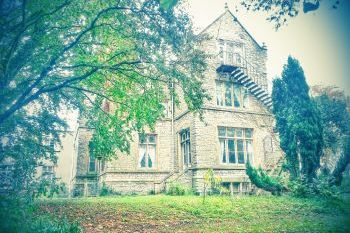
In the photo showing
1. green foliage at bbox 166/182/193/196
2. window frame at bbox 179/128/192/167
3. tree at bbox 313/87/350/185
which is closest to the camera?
green foliage at bbox 166/182/193/196

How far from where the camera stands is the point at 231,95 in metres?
22.1

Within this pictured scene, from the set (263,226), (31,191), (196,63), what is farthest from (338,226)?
(31,191)

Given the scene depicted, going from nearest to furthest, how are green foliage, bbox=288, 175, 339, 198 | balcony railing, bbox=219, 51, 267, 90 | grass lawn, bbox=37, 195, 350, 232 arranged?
grass lawn, bbox=37, 195, 350, 232
green foliage, bbox=288, 175, 339, 198
balcony railing, bbox=219, 51, 267, 90

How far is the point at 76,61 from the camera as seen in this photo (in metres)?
11.1

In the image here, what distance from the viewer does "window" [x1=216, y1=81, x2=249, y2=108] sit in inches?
854

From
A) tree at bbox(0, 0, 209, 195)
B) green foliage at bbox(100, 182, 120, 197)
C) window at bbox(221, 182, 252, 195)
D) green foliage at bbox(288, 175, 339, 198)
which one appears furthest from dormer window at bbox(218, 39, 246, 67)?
green foliage at bbox(100, 182, 120, 197)

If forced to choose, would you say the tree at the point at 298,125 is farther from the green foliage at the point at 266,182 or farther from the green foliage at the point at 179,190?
the green foliage at the point at 179,190

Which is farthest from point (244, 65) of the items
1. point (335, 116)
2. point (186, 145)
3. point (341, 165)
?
point (335, 116)

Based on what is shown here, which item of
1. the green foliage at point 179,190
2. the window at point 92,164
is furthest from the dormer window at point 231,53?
the window at point 92,164

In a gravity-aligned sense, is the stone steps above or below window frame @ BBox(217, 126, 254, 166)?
above

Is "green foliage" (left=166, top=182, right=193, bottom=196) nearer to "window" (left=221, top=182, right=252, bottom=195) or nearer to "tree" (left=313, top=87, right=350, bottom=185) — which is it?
"window" (left=221, top=182, right=252, bottom=195)

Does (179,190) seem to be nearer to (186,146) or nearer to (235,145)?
(186,146)

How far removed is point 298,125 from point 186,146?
8958 mm

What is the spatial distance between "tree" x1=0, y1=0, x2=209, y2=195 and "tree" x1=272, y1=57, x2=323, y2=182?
807 centimetres
